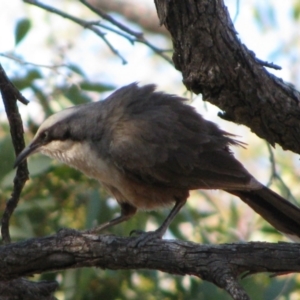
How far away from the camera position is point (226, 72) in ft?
11.6

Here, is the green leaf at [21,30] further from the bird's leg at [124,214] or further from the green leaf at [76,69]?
the bird's leg at [124,214]

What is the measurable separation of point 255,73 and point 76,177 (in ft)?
8.13

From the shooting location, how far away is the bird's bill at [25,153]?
4.15m

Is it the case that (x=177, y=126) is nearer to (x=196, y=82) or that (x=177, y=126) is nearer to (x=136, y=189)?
(x=136, y=189)

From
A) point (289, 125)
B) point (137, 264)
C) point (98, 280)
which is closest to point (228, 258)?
point (137, 264)

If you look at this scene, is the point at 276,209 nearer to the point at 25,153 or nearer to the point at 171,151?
the point at 171,151

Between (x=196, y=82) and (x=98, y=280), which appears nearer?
(x=196, y=82)

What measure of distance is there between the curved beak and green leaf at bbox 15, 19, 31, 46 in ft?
3.72

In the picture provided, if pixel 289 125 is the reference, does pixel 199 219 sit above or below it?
above

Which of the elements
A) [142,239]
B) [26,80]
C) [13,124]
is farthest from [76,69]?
[142,239]

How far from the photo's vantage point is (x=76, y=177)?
18.7 ft

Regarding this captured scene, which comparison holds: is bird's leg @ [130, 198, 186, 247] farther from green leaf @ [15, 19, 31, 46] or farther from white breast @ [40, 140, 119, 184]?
green leaf @ [15, 19, 31, 46]

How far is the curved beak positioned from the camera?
4.15 m

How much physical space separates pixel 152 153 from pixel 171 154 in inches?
5.2
